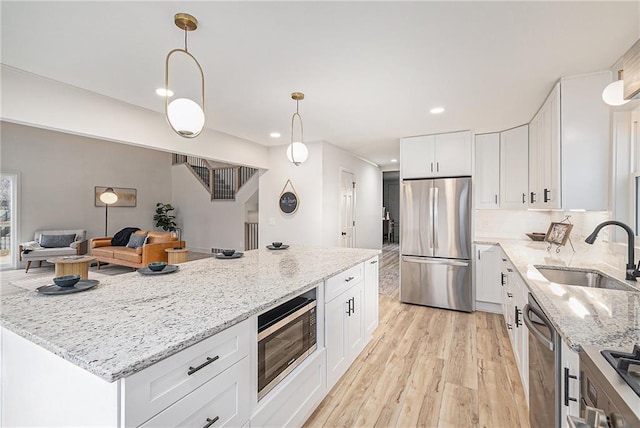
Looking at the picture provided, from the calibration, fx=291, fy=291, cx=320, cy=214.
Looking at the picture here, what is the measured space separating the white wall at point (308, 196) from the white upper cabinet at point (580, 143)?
9.92ft

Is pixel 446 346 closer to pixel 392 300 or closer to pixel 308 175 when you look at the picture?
pixel 392 300

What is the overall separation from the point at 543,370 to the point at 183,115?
235 centimetres

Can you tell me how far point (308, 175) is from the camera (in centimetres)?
483

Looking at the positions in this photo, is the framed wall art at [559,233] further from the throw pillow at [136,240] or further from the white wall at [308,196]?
the throw pillow at [136,240]

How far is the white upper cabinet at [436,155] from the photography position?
3.94 metres

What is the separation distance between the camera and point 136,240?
6.66m

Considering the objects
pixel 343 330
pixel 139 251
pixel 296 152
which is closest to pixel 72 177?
pixel 139 251

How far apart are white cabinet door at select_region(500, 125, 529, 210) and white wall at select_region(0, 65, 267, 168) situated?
13.5 ft

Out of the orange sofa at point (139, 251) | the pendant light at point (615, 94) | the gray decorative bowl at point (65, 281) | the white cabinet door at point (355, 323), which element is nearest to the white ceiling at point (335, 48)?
the pendant light at point (615, 94)

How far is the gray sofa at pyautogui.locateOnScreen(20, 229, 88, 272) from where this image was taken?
598 cm

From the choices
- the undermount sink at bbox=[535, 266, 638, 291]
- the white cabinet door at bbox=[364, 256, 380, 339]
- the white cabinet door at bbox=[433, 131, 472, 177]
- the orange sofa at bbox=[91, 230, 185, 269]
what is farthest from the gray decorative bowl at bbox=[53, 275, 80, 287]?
the orange sofa at bbox=[91, 230, 185, 269]

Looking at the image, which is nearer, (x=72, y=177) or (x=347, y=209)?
(x=347, y=209)

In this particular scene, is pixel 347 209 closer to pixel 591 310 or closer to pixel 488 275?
pixel 488 275

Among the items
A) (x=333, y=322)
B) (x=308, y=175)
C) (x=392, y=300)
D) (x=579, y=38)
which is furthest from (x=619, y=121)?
(x=308, y=175)
